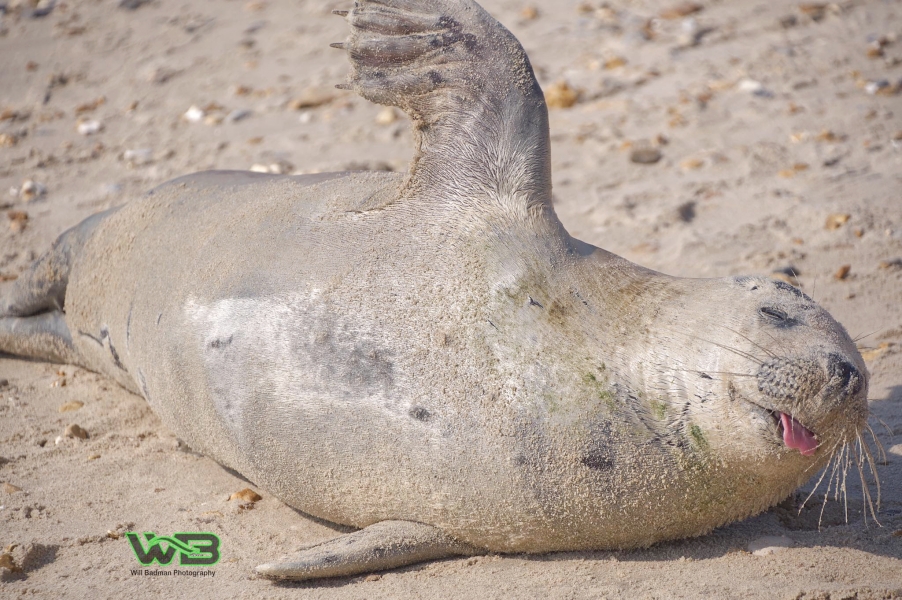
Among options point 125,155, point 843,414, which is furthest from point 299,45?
point 843,414

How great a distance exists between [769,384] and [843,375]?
0.20 m

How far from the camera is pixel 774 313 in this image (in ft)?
8.78

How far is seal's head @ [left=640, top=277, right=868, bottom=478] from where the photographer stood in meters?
2.48

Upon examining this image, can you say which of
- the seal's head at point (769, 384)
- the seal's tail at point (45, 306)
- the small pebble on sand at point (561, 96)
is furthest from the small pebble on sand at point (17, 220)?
the seal's head at point (769, 384)

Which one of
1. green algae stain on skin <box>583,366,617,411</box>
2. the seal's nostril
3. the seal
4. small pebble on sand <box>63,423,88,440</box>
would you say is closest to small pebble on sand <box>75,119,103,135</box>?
small pebble on sand <box>63,423,88,440</box>

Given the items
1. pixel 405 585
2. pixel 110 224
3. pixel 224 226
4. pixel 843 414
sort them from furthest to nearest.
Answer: pixel 110 224
pixel 224 226
pixel 405 585
pixel 843 414

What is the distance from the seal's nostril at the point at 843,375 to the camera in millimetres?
2465

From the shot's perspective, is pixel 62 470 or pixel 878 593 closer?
pixel 878 593

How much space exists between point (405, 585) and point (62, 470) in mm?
1533

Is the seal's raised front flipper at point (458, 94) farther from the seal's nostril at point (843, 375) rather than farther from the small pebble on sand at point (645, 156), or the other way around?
the small pebble on sand at point (645, 156)

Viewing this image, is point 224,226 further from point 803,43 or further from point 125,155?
point 803,43

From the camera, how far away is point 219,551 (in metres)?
2.95

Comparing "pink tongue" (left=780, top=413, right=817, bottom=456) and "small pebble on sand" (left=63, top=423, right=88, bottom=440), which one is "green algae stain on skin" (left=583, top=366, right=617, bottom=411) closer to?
"pink tongue" (left=780, top=413, right=817, bottom=456)

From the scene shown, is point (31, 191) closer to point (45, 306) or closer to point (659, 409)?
point (45, 306)
